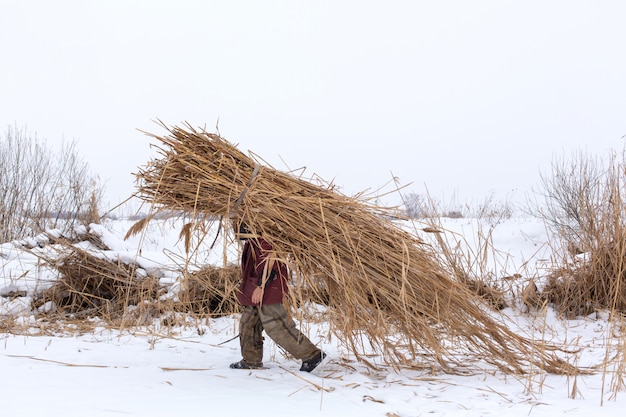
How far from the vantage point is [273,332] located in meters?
3.00

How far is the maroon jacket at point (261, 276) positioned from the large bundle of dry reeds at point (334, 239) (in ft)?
0.47

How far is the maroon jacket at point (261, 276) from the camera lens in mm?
2925

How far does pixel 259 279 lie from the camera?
3010 mm

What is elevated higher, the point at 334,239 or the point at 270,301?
the point at 334,239

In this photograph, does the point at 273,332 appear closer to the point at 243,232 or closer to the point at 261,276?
the point at 261,276

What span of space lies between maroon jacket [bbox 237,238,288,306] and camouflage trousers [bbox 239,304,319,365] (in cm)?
7

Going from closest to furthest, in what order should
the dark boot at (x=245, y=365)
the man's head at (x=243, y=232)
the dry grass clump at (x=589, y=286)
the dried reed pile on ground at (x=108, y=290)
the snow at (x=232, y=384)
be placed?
the snow at (x=232, y=384)
the man's head at (x=243, y=232)
the dark boot at (x=245, y=365)
the dry grass clump at (x=589, y=286)
the dried reed pile on ground at (x=108, y=290)

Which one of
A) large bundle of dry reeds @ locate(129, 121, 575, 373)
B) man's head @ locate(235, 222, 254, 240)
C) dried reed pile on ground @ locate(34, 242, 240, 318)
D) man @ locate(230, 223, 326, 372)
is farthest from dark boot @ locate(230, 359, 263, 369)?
dried reed pile on ground @ locate(34, 242, 240, 318)

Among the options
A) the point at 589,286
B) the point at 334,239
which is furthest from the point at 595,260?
the point at 334,239

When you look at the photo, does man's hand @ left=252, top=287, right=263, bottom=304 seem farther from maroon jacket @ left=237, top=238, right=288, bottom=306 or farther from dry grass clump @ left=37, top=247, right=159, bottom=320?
dry grass clump @ left=37, top=247, right=159, bottom=320

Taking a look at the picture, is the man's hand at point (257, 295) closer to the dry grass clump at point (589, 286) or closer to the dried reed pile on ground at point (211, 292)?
the dried reed pile on ground at point (211, 292)

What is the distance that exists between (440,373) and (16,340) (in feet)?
9.86

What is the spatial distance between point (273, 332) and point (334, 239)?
2.24 ft

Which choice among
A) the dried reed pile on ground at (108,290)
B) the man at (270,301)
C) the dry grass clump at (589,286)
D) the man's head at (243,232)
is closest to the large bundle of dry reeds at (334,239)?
the man's head at (243,232)
